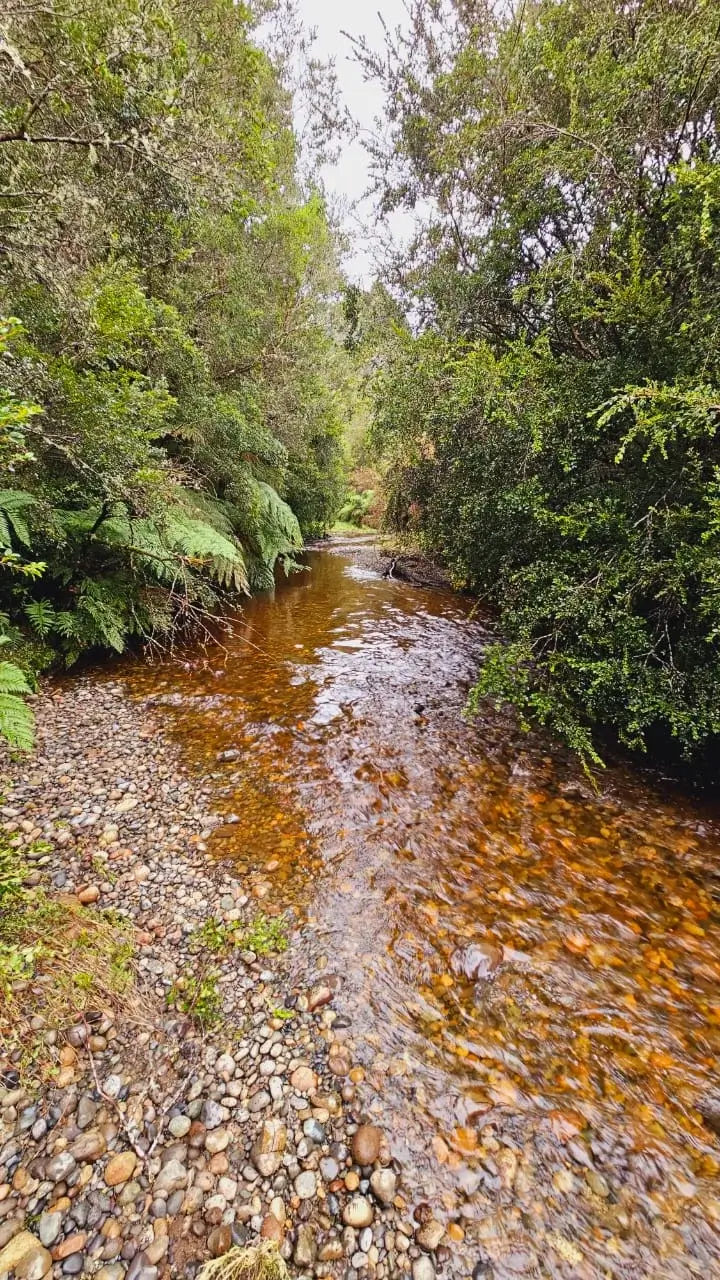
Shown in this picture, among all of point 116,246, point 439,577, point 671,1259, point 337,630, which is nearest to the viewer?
point 671,1259

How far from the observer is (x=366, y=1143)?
A: 167 cm

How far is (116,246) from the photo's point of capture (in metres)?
4.55

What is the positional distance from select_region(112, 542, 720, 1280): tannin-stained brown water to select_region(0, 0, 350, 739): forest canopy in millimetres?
1431

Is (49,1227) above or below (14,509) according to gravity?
below

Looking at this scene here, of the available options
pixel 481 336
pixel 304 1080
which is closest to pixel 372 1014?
pixel 304 1080

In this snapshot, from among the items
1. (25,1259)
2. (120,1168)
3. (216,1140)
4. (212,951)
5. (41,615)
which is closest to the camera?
(25,1259)

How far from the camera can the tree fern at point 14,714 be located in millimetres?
2295

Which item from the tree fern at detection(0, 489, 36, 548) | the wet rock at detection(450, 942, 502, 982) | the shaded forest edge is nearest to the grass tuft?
the wet rock at detection(450, 942, 502, 982)

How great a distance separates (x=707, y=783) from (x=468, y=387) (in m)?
4.14

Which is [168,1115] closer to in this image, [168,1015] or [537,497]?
[168,1015]

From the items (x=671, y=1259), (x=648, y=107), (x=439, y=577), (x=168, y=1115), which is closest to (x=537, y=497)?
(x=648, y=107)

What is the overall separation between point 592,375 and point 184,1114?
17.3 ft

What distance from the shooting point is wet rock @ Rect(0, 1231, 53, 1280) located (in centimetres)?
129

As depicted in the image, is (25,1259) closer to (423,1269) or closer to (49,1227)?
(49,1227)
